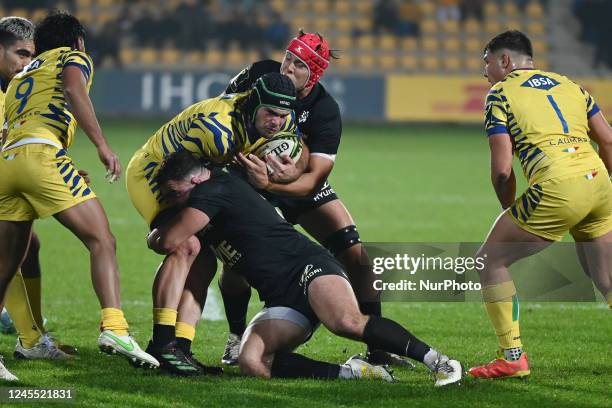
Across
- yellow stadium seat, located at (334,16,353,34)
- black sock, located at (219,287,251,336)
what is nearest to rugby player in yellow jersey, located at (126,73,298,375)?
black sock, located at (219,287,251,336)

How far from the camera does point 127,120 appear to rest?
2600 cm

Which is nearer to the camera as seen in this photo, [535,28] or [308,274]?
[308,274]

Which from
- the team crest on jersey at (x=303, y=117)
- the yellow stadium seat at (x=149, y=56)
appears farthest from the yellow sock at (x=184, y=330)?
the yellow stadium seat at (x=149, y=56)

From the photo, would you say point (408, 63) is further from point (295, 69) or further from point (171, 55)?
point (295, 69)

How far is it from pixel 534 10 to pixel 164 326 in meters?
26.6

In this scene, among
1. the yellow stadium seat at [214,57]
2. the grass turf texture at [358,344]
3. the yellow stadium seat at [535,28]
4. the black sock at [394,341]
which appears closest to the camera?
the grass turf texture at [358,344]

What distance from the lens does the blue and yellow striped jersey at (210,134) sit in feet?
19.9

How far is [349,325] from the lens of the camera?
18.8 feet

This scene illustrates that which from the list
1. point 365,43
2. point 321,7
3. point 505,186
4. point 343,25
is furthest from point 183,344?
point 321,7

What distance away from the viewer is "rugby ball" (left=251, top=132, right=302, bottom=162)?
6.50 m

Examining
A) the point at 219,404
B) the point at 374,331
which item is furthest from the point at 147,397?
the point at 374,331

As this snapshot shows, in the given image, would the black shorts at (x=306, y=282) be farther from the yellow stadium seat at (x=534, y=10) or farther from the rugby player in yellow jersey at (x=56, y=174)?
the yellow stadium seat at (x=534, y=10)

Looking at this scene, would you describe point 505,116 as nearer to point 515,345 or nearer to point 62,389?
point 515,345

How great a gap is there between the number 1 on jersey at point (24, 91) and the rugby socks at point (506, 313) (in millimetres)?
2953
